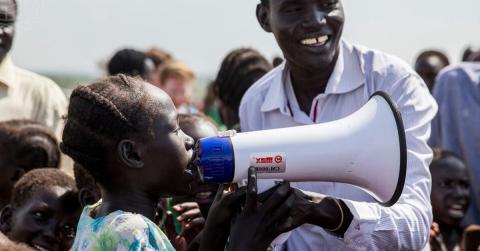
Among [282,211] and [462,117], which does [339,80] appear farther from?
[462,117]

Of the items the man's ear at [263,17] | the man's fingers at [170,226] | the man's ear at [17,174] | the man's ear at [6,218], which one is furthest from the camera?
the man's ear at [17,174]

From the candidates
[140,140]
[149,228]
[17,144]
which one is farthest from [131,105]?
[17,144]

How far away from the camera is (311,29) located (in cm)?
456

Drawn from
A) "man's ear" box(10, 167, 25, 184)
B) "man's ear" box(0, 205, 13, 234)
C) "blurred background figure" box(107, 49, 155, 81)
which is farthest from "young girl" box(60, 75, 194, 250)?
"blurred background figure" box(107, 49, 155, 81)

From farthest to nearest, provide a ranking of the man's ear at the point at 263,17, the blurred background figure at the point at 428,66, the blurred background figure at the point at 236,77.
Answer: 1. the blurred background figure at the point at 428,66
2. the blurred background figure at the point at 236,77
3. the man's ear at the point at 263,17

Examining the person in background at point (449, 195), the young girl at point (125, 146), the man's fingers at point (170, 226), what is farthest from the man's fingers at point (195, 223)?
the person in background at point (449, 195)

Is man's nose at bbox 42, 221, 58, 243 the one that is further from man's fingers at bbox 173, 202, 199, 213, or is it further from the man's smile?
the man's smile

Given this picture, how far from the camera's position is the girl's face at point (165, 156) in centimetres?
370

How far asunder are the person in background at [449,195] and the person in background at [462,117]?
35 centimetres

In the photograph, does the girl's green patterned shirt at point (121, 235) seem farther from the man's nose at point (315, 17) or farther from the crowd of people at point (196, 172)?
the man's nose at point (315, 17)

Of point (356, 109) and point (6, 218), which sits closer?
point (356, 109)

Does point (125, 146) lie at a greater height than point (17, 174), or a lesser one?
greater

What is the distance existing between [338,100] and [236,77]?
2.74 metres

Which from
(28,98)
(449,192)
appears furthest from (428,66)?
(28,98)
